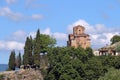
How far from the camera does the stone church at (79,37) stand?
99.8 metres

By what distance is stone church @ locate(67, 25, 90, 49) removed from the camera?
3927 inches

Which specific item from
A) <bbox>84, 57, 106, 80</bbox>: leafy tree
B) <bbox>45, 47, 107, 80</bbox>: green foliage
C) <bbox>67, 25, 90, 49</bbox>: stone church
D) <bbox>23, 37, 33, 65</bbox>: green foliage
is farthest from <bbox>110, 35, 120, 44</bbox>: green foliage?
<bbox>84, 57, 106, 80</bbox>: leafy tree

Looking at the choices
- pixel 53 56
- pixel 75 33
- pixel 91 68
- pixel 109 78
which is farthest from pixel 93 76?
pixel 75 33

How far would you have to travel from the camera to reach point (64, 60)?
254 feet

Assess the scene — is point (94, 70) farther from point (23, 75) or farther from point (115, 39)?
point (115, 39)

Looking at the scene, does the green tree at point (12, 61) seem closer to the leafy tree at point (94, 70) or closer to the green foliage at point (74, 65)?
the green foliage at point (74, 65)

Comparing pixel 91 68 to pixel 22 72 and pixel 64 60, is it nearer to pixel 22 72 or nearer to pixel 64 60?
pixel 64 60

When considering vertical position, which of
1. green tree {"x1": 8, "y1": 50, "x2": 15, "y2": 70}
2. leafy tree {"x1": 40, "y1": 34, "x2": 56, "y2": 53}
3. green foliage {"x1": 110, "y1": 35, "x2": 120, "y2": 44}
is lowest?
green tree {"x1": 8, "y1": 50, "x2": 15, "y2": 70}

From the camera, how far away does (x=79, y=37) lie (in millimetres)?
100062

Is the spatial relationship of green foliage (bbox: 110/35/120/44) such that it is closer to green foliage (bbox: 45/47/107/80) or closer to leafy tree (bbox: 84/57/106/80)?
green foliage (bbox: 45/47/107/80)

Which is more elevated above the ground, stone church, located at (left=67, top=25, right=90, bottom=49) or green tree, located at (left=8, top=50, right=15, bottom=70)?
stone church, located at (left=67, top=25, right=90, bottom=49)

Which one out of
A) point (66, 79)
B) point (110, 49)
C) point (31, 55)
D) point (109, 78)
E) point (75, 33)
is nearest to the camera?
point (109, 78)

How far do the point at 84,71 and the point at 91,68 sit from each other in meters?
1.12

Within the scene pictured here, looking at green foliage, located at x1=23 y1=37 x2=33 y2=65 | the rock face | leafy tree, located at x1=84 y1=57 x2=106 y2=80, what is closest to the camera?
leafy tree, located at x1=84 y1=57 x2=106 y2=80
